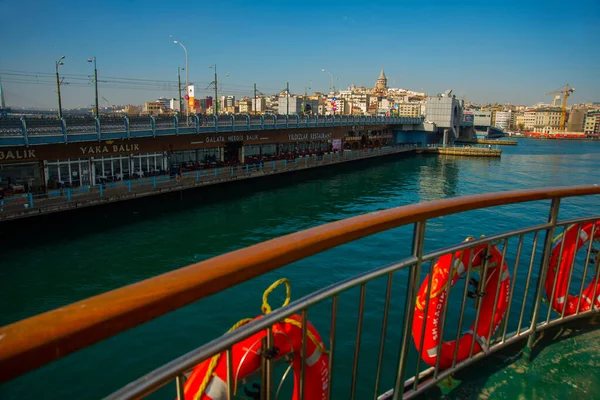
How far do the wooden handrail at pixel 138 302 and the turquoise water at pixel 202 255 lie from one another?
2.25 ft

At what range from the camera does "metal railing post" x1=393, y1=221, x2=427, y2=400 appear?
2223mm

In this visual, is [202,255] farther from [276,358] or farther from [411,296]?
[276,358]

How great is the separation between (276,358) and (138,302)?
93 cm

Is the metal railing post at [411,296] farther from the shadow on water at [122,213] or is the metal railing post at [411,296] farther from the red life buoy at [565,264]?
the shadow on water at [122,213]

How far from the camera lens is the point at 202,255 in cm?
1927

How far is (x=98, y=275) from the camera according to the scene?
16.9 metres

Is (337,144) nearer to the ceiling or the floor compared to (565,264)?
nearer to the floor

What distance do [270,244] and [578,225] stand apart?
10.5ft

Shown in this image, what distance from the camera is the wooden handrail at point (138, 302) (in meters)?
0.92

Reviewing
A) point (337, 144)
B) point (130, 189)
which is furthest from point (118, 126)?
point (337, 144)

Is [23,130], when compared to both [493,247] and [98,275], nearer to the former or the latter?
[98,275]

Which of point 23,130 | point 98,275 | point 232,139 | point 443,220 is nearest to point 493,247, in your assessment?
point 98,275

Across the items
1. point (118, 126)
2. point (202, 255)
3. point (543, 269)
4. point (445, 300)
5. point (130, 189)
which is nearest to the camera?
point (445, 300)

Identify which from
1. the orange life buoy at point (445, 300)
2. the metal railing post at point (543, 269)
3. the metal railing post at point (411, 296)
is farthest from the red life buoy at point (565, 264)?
the metal railing post at point (411, 296)
